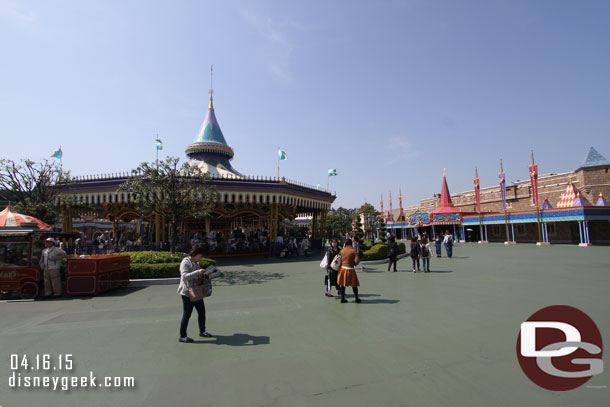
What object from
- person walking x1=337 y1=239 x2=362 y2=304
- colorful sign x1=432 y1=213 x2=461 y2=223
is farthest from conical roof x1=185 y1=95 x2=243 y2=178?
colorful sign x1=432 y1=213 x2=461 y2=223

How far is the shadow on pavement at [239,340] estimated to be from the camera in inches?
196

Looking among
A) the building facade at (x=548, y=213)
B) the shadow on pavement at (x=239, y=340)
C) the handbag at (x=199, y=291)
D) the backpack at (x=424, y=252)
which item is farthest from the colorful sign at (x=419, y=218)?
the handbag at (x=199, y=291)

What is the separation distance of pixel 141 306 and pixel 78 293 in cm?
304

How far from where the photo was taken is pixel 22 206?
14.2 meters

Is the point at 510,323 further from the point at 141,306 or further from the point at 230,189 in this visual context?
the point at 230,189

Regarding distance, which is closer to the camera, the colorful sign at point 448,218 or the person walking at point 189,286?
the person walking at point 189,286

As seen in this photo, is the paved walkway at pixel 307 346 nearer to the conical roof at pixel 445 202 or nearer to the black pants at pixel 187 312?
the black pants at pixel 187 312

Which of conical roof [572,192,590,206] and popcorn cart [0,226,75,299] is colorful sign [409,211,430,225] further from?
popcorn cart [0,226,75,299]

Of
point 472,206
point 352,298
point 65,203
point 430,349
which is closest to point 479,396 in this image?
point 430,349

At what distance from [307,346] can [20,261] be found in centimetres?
1001
